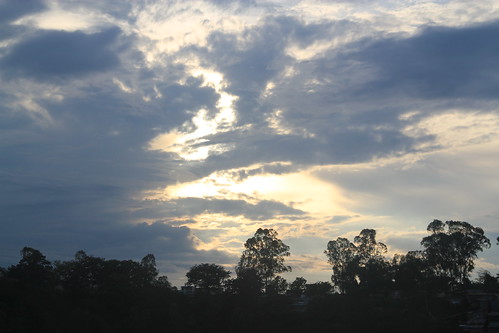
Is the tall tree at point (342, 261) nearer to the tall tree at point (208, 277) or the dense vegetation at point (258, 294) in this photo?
the dense vegetation at point (258, 294)

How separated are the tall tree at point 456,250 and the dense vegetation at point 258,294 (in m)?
0.14

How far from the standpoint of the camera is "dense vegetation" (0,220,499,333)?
67.7 meters

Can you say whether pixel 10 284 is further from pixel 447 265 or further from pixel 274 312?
pixel 447 265

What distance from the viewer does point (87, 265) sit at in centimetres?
8738

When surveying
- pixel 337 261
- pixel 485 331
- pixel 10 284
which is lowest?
pixel 485 331

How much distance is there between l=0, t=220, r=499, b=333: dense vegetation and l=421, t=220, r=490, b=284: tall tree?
0.14m

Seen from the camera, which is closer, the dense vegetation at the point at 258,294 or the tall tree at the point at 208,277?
the dense vegetation at the point at 258,294

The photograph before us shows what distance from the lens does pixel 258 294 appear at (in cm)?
8219

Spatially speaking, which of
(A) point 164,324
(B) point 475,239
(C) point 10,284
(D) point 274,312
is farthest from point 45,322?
(B) point 475,239

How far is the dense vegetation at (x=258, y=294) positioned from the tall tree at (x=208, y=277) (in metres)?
0.18

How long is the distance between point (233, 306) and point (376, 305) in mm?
22075

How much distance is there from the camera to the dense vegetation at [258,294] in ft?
222

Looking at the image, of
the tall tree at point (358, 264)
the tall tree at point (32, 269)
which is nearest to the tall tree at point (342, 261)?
the tall tree at point (358, 264)

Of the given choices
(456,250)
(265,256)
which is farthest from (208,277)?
(456,250)
